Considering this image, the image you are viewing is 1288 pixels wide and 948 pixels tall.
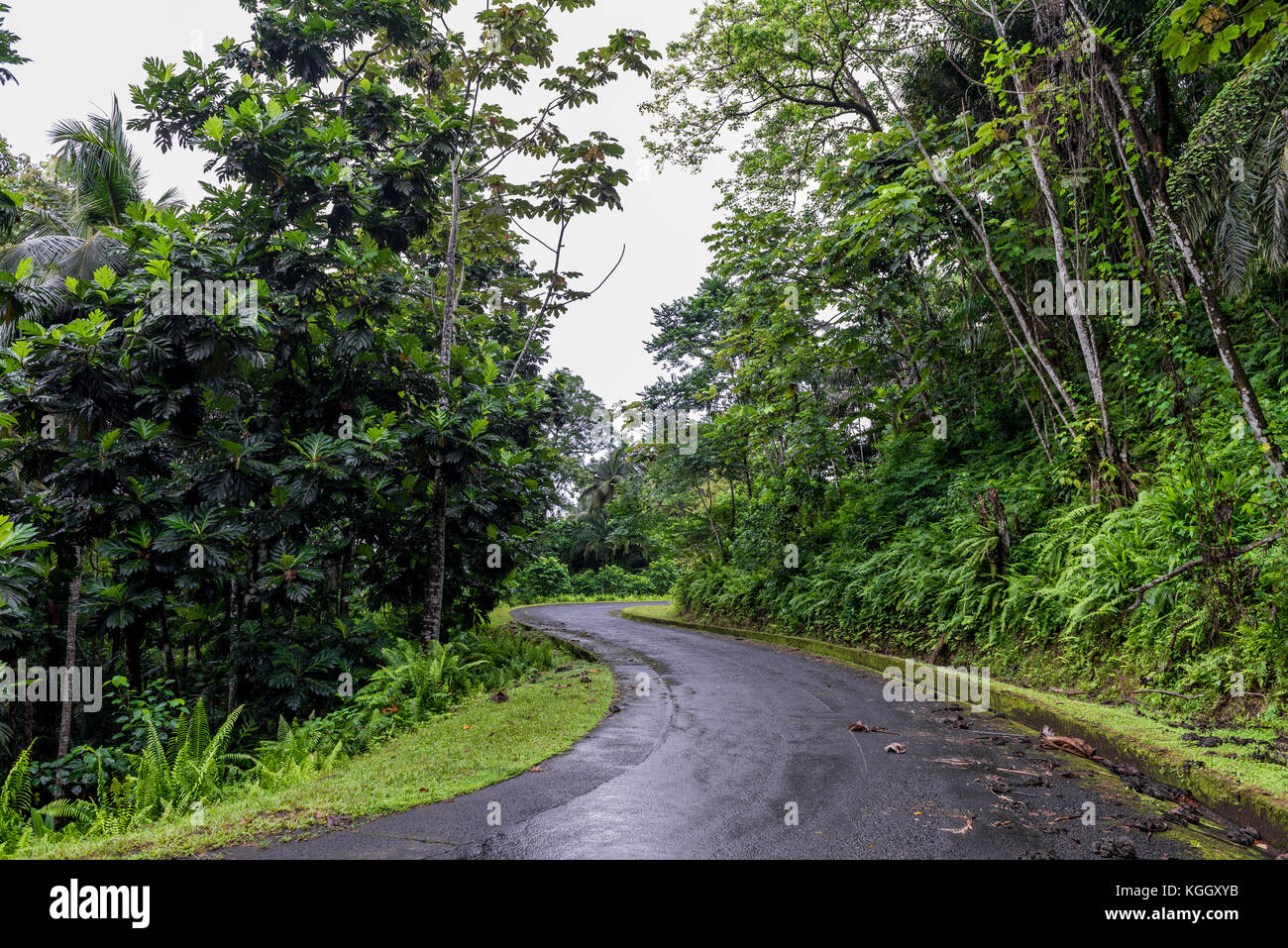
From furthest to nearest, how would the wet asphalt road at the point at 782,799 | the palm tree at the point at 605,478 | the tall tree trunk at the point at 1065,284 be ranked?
the palm tree at the point at 605,478 < the tall tree trunk at the point at 1065,284 < the wet asphalt road at the point at 782,799

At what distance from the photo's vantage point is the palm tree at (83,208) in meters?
13.0

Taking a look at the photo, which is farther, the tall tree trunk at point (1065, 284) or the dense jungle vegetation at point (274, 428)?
the tall tree trunk at point (1065, 284)

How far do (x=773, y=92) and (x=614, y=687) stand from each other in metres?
11.9

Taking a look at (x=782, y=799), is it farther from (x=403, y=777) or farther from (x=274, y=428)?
(x=274, y=428)

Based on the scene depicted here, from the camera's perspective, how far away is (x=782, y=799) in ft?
14.4

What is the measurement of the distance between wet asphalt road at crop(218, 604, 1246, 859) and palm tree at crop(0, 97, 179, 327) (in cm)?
1297

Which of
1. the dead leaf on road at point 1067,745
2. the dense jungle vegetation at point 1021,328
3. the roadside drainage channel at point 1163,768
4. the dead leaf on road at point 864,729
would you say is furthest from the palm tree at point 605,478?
the dead leaf on road at point 1067,745

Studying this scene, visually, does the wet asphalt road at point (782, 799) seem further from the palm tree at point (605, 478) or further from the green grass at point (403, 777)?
the palm tree at point (605, 478)

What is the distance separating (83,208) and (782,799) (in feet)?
60.7

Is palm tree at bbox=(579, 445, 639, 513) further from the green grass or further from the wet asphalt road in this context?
the wet asphalt road

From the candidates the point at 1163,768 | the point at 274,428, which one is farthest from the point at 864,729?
the point at 274,428

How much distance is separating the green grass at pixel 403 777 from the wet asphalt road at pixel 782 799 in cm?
21

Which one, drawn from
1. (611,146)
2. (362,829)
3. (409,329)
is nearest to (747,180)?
(611,146)

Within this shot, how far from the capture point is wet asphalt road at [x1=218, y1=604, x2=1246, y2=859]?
3574 millimetres
